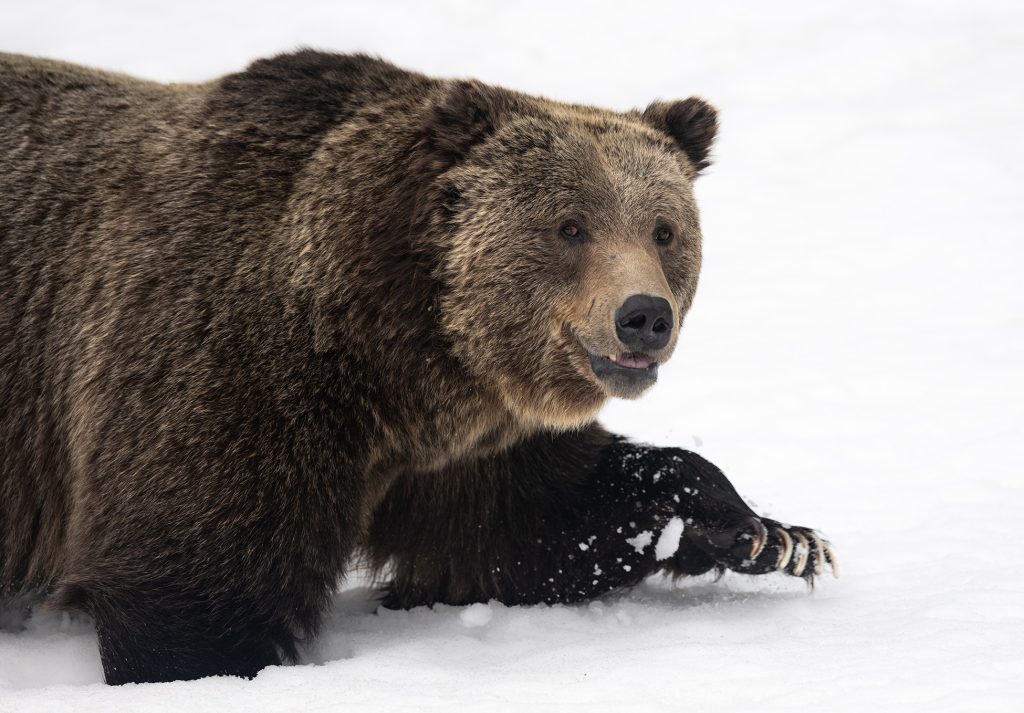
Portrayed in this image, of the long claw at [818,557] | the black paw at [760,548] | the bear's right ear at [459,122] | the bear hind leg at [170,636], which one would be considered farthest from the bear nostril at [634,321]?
the bear hind leg at [170,636]

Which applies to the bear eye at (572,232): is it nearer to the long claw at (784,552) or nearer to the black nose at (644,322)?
the black nose at (644,322)

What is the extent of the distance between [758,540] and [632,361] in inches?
48.8

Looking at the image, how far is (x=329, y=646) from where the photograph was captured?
5652 mm

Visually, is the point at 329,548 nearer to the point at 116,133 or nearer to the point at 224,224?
the point at 224,224

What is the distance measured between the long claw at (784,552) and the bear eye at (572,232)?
5.54ft

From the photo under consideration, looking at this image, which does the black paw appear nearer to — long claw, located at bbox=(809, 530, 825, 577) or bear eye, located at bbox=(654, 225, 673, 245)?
long claw, located at bbox=(809, 530, 825, 577)

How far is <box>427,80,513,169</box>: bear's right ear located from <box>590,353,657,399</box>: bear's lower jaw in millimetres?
1012

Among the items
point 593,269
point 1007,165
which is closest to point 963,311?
point 1007,165

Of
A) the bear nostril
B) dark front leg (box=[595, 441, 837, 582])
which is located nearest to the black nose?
the bear nostril

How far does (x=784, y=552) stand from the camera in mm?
6047

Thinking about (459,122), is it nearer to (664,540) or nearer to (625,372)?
(625,372)

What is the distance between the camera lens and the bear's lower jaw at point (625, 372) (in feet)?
17.2

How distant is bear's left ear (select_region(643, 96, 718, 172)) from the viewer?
20.0ft

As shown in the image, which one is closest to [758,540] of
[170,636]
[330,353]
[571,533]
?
[571,533]
